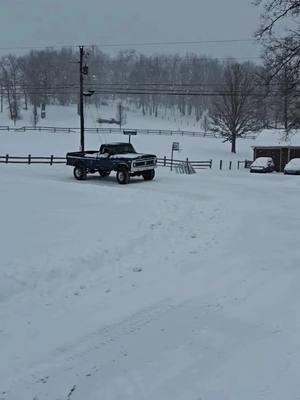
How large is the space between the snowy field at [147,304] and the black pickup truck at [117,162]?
1059 centimetres

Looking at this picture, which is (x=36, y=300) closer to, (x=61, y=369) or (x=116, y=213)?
(x=61, y=369)

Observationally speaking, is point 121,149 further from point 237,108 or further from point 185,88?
point 185,88

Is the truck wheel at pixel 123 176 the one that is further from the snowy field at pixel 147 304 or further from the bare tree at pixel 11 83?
the bare tree at pixel 11 83

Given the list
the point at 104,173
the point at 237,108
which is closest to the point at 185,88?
the point at 237,108

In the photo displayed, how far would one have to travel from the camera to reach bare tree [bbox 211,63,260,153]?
68875 millimetres

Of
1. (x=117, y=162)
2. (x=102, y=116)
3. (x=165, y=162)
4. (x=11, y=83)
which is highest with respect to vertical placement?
(x=11, y=83)

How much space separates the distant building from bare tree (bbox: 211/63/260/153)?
33.1 feet

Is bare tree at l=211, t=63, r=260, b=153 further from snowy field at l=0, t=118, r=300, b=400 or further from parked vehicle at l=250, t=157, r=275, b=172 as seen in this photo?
snowy field at l=0, t=118, r=300, b=400

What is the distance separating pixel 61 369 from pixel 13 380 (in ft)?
1.73

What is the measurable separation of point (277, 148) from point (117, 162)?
3255 centimetres

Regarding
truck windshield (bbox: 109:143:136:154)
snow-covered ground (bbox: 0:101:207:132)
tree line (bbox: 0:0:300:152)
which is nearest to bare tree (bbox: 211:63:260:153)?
tree line (bbox: 0:0:300:152)

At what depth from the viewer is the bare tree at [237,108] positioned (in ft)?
226

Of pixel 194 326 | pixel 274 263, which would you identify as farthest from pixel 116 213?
pixel 194 326

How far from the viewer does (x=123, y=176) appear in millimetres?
28234
